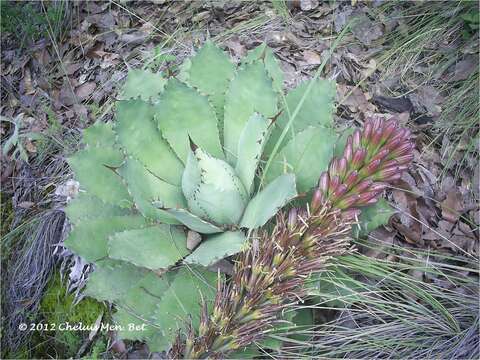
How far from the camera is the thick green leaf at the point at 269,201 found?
5.18ft

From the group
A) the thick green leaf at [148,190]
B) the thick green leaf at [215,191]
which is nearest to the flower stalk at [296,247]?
the thick green leaf at [215,191]

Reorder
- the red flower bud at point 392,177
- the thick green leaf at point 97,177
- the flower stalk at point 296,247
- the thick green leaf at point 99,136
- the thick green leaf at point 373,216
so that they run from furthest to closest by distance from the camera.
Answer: the thick green leaf at point 99,136 < the thick green leaf at point 97,177 < the thick green leaf at point 373,216 < the red flower bud at point 392,177 < the flower stalk at point 296,247

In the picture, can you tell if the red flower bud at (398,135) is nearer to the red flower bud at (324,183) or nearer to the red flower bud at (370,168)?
the red flower bud at (370,168)

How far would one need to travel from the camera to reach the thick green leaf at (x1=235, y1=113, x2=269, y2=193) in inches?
67.5

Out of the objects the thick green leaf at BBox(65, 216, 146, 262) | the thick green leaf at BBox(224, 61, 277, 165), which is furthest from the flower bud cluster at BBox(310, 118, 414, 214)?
the thick green leaf at BBox(65, 216, 146, 262)

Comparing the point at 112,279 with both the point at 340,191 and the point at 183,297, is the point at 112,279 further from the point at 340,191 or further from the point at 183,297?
the point at 340,191

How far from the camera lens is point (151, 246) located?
176 cm

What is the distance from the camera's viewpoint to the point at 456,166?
2.24m

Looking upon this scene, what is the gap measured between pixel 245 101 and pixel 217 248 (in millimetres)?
550

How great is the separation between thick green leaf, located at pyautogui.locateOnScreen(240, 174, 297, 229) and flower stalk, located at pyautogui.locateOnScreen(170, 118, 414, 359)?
0.04 metres

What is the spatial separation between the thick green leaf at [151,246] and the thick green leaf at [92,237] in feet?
0.33

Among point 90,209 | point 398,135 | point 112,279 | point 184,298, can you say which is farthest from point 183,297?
point 398,135

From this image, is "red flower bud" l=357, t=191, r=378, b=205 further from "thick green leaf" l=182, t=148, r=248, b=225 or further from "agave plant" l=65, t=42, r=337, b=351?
"thick green leaf" l=182, t=148, r=248, b=225

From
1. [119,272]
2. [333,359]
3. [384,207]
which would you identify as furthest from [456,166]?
[119,272]
